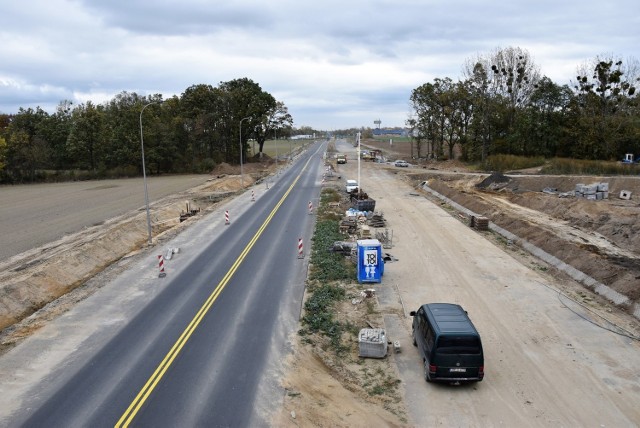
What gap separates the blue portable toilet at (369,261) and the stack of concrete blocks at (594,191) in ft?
106

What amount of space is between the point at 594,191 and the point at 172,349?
44.4 meters

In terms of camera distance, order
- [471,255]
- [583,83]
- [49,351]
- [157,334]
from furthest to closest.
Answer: [583,83] → [471,255] → [157,334] → [49,351]

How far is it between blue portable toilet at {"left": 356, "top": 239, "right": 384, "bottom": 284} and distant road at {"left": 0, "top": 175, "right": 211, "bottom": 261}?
78.1 ft

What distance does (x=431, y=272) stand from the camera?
26.0m

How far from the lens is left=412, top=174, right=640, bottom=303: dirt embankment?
80.8 ft

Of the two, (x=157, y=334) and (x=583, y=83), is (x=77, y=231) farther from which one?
(x=583, y=83)

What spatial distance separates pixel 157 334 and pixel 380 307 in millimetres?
9304

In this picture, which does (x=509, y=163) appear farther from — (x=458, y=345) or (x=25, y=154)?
(x=25, y=154)

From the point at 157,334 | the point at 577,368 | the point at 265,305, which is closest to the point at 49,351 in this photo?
the point at 157,334

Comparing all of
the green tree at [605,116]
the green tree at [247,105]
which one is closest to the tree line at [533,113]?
the green tree at [605,116]

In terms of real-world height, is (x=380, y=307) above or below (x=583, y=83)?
below

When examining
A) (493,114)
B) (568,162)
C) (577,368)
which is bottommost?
(577,368)

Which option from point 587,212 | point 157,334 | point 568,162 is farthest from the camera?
point 568,162

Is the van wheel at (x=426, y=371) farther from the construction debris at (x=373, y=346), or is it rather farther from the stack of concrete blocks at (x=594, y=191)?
the stack of concrete blocks at (x=594, y=191)
